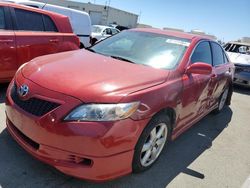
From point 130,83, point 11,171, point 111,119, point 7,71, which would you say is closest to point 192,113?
point 130,83

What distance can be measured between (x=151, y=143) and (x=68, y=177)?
0.95 metres

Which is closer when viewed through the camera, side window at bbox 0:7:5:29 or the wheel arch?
the wheel arch

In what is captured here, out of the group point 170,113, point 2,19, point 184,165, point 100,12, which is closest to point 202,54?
point 170,113

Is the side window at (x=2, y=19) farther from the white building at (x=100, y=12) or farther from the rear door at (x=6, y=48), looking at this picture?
the white building at (x=100, y=12)

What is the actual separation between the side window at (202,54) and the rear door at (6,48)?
3.13 m

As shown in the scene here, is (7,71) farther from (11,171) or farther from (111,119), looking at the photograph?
(111,119)

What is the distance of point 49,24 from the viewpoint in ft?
18.9

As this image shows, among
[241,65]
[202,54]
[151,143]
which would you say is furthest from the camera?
[241,65]

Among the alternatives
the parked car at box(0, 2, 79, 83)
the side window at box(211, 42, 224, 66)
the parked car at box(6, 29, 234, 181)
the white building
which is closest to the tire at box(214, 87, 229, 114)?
the side window at box(211, 42, 224, 66)

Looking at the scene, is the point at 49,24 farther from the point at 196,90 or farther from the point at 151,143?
the point at 151,143

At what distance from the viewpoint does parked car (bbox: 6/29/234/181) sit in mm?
2457

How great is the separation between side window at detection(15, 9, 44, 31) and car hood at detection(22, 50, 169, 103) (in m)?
2.01

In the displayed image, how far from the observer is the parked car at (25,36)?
4.87 meters

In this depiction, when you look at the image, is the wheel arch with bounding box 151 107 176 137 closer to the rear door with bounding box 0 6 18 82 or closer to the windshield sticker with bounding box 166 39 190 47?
the windshield sticker with bounding box 166 39 190 47
